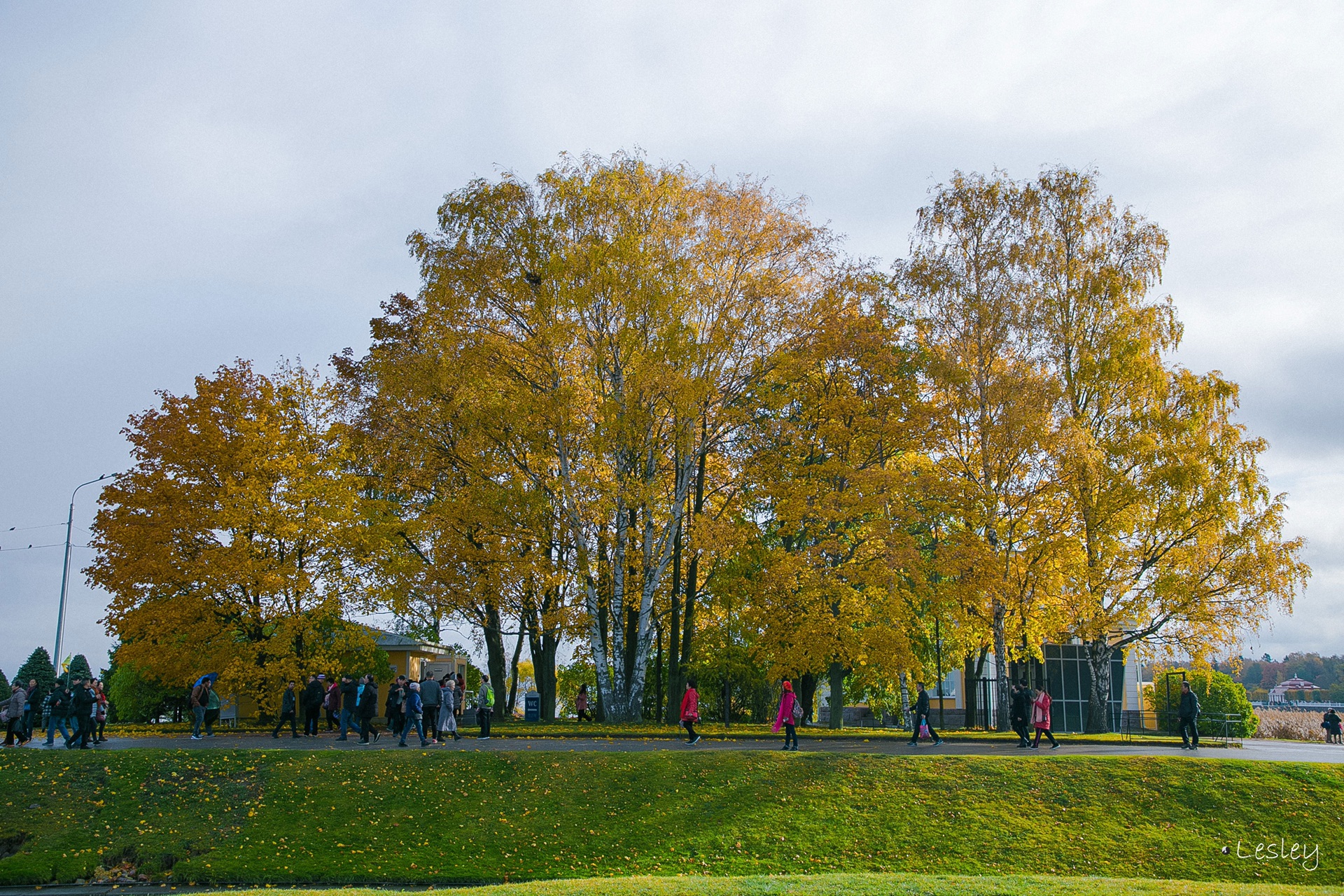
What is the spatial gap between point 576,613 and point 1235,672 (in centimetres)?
2226

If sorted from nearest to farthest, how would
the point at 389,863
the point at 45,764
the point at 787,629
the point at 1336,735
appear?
the point at 389,863, the point at 45,764, the point at 787,629, the point at 1336,735

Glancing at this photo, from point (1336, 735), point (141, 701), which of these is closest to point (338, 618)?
point (141, 701)

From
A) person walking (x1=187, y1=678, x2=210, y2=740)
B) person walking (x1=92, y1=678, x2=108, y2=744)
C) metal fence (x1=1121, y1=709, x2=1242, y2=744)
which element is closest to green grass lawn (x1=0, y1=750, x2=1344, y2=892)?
person walking (x1=92, y1=678, x2=108, y2=744)

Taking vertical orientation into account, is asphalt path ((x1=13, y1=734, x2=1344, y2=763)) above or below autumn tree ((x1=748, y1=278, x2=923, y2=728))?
below

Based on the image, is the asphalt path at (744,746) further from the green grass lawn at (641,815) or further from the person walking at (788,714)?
the green grass lawn at (641,815)

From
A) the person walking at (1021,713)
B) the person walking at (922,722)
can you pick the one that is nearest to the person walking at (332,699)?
the person walking at (922,722)

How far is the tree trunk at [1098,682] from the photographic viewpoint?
34.1 metres

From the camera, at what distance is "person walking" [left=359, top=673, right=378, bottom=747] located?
2403 cm

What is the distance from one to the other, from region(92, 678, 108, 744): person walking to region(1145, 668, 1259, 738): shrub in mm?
34855

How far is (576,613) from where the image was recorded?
34062mm

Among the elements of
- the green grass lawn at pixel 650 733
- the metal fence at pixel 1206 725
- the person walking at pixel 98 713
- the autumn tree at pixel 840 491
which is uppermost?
the autumn tree at pixel 840 491

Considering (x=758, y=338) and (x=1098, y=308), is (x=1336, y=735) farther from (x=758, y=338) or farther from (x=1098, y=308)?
(x=758, y=338)

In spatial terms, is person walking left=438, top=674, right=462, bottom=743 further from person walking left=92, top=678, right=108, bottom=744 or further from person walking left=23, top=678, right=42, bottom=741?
person walking left=23, top=678, right=42, bottom=741

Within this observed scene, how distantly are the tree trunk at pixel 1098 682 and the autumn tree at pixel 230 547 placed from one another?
80.0 feet
